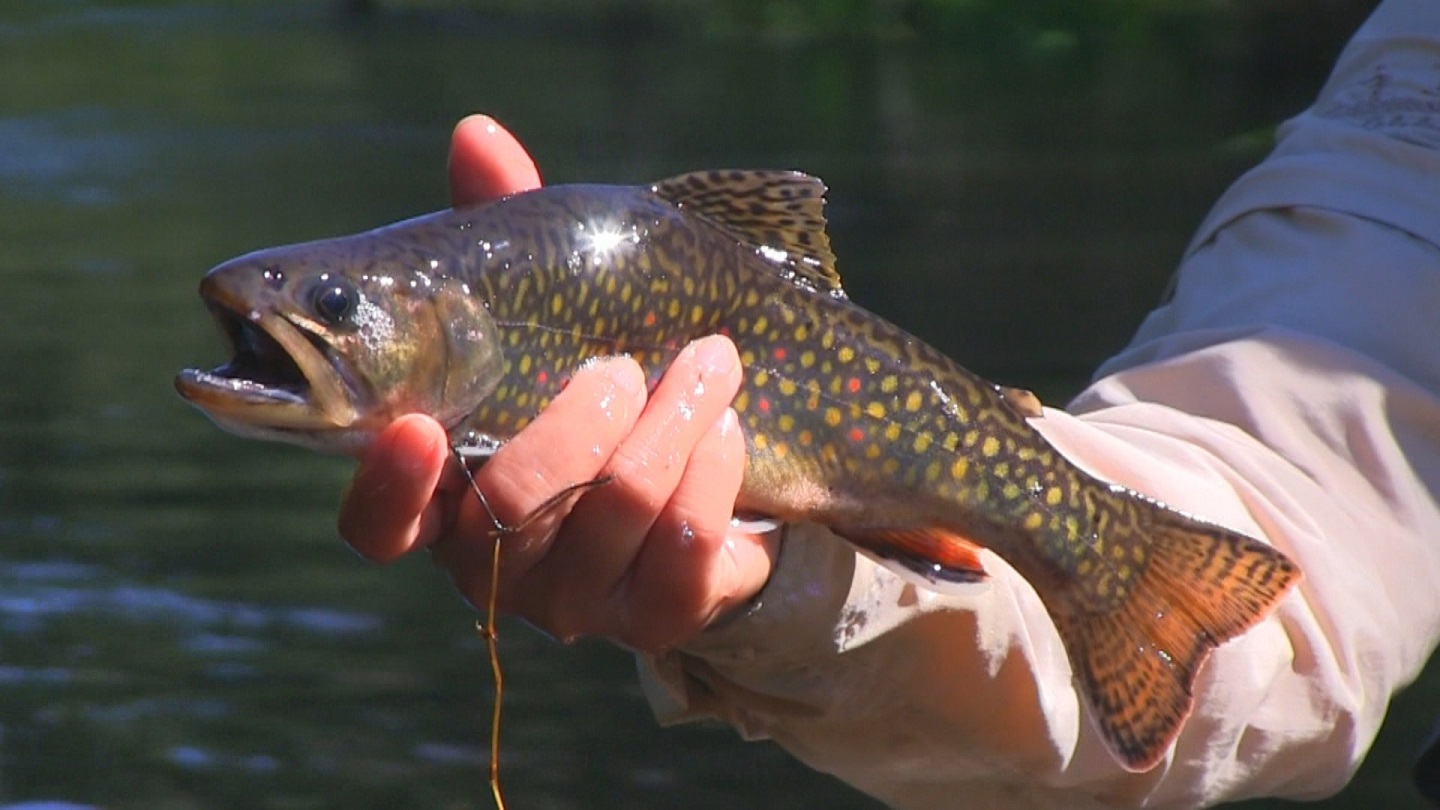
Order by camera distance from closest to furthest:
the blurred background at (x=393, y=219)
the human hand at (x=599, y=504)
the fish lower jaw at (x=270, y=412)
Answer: the fish lower jaw at (x=270, y=412) < the human hand at (x=599, y=504) < the blurred background at (x=393, y=219)

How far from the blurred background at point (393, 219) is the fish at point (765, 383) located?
338cm

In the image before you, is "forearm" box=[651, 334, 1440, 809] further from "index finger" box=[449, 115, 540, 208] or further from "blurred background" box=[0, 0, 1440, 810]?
"blurred background" box=[0, 0, 1440, 810]

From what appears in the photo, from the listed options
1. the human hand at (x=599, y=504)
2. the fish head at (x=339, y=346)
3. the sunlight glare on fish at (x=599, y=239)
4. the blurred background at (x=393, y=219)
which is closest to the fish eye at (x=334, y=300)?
the fish head at (x=339, y=346)

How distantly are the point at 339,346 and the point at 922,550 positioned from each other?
2.61 ft

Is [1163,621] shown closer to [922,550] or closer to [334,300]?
[922,550]

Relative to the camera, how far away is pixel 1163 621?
2.98m

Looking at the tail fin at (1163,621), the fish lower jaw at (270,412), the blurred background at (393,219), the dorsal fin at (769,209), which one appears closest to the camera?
the fish lower jaw at (270,412)

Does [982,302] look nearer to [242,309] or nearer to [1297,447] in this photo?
[1297,447]

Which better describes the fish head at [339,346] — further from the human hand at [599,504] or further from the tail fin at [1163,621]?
the tail fin at [1163,621]

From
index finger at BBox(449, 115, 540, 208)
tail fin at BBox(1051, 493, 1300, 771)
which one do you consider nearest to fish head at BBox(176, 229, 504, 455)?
index finger at BBox(449, 115, 540, 208)

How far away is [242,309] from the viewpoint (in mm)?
2459

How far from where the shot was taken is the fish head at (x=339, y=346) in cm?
244

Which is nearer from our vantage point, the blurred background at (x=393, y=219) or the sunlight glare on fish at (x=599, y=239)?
the sunlight glare on fish at (x=599, y=239)

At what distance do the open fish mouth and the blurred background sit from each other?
12.3ft
